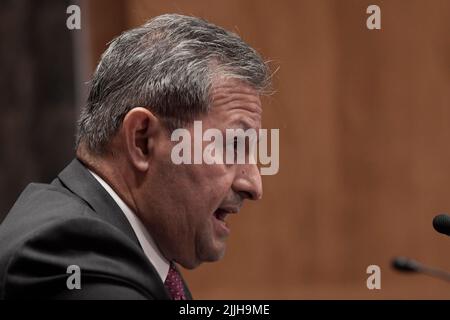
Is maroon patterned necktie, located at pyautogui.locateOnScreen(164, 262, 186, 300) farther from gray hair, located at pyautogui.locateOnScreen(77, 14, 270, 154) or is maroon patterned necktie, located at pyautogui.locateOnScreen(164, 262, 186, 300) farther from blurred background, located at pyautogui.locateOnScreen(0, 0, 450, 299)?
blurred background, located at pyautogui.locateOnScreen(0, 0, 450, 299)

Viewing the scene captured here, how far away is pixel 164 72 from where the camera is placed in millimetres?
1441

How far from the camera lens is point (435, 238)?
3.04 metres

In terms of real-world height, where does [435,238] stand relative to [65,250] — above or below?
below

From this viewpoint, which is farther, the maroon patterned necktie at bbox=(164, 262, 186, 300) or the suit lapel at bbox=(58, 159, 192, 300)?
the maroon patterned necktie at bbox=(164, 262, 186, 300)

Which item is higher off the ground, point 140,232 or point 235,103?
point 235,103

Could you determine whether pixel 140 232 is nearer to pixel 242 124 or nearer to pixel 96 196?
pixel 96 196

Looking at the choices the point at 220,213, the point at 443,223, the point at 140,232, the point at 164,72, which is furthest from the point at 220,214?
the point at 443,223

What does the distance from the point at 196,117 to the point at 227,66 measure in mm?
115

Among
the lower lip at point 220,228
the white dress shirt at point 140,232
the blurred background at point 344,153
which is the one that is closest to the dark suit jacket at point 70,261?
the white dress shirt at point 140,232

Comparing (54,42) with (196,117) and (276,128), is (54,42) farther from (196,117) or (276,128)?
(196,117)

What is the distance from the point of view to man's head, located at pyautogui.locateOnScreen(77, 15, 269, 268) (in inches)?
56.7

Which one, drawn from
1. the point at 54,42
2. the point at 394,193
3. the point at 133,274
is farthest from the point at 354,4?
the point at 133,274

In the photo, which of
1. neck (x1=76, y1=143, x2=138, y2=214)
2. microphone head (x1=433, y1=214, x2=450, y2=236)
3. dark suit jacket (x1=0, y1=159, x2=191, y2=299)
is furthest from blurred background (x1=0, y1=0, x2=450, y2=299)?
dark suit jacket (x1=0, y1=159, x2=191, y2=299)

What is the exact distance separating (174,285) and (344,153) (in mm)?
1562
